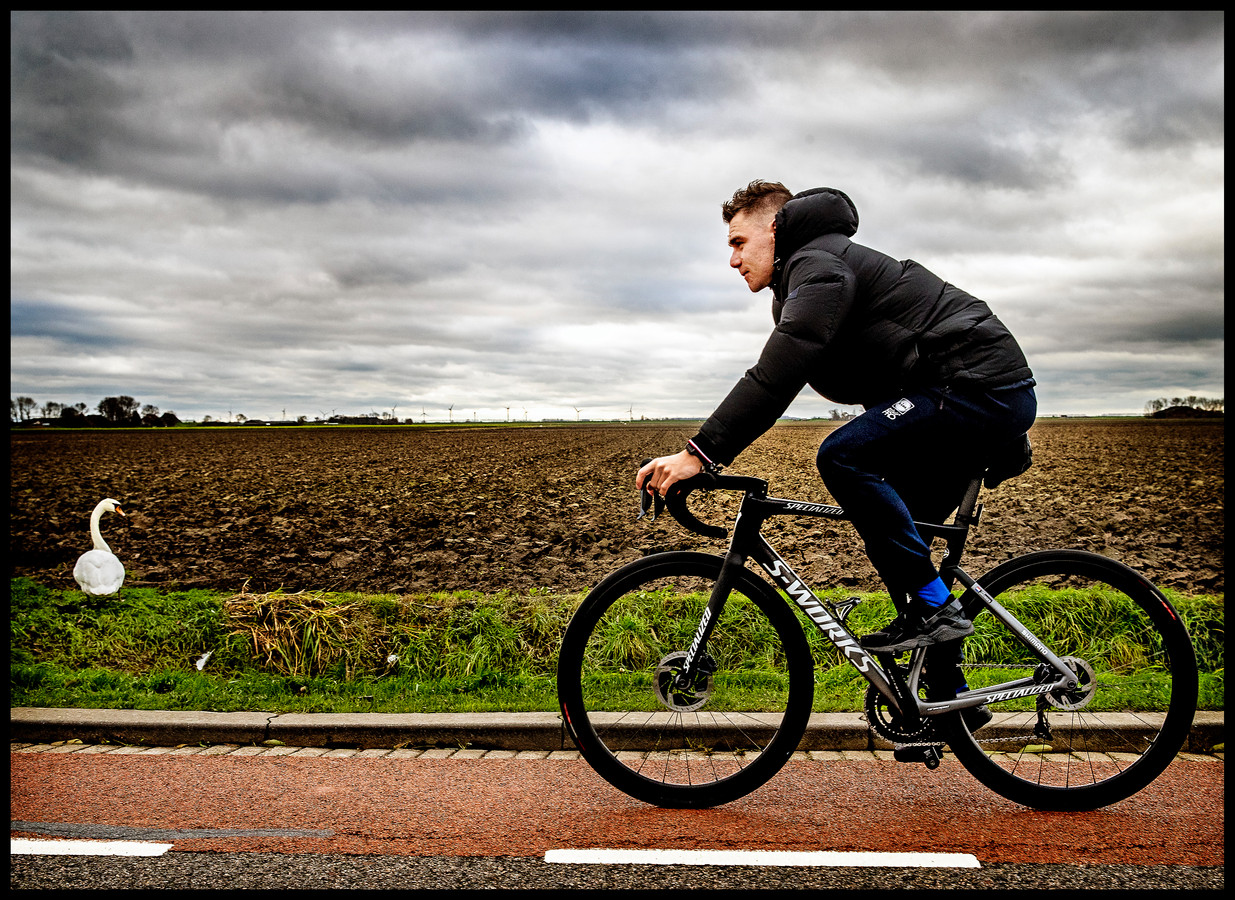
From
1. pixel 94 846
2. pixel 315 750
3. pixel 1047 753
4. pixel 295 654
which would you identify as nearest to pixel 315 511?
pixel 295 654

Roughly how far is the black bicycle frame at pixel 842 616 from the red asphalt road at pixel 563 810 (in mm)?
491

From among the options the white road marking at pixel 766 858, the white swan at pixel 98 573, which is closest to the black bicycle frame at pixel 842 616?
the white road marking at pixel 766 858

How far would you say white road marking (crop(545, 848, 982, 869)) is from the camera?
9.85 ft

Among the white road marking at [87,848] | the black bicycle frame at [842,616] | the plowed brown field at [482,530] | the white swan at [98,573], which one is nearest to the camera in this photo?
the white road marking at [87,848]

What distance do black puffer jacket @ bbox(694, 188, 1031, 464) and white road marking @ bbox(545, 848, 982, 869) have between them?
1461mm

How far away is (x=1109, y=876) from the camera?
114 inches

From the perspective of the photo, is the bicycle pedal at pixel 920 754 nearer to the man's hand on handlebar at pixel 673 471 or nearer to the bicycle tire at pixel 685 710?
the bicycle tire at pixel 685 710

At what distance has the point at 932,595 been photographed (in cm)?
334

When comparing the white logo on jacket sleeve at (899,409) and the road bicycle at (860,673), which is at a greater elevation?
the white logo on jacket sleeve at (899,409)

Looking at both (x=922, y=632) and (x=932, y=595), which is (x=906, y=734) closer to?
(x=922, y=632)

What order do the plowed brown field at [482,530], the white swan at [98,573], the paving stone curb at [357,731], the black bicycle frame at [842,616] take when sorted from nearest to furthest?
the black bicycle frame at [842,616] → the paving stone curb at [357,731] → the white swan at [98,573] → the plowed brown field at [482,530]

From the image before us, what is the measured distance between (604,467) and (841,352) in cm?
2640

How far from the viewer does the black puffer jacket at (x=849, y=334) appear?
10.1 feet

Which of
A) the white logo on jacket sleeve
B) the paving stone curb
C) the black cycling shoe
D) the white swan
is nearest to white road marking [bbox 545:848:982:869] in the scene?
the black cycling shoe
